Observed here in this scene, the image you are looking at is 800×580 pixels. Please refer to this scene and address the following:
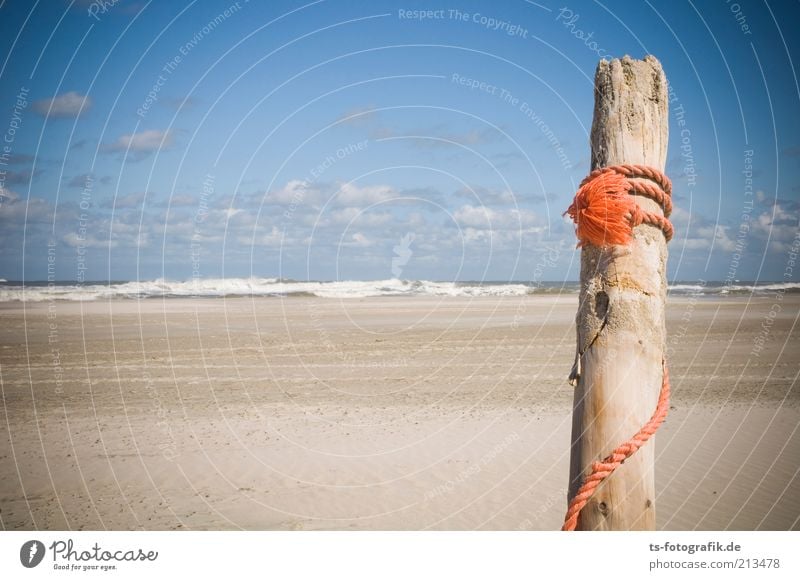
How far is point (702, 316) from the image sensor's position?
30.3m

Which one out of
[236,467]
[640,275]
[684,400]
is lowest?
[236,467]

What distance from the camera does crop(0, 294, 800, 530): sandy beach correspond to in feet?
23.2

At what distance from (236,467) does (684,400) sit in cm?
841

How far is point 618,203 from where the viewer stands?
3.25 m
